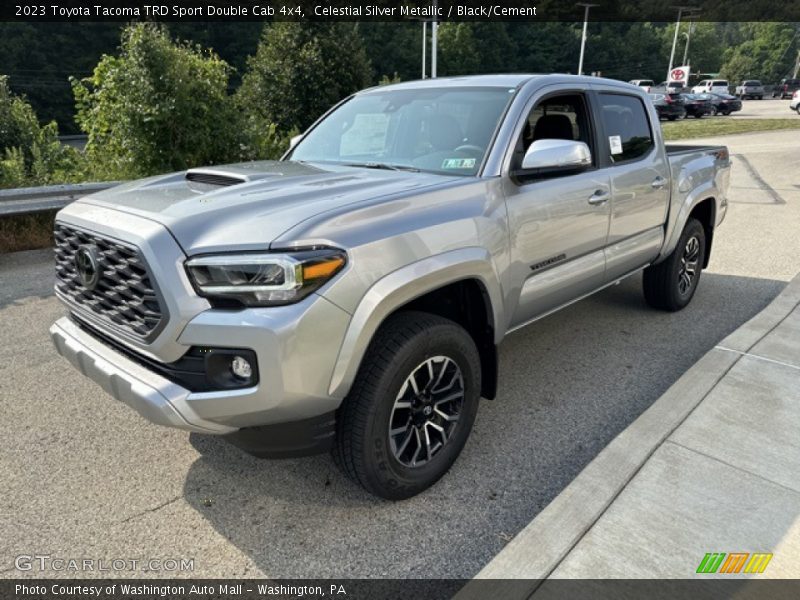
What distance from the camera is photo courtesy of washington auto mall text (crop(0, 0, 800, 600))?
220 centimetres

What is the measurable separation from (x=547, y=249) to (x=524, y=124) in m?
0.69

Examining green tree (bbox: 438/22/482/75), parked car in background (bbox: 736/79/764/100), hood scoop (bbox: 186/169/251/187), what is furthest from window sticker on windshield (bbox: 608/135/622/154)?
parked car in background (bbox: 736/79/764/100)

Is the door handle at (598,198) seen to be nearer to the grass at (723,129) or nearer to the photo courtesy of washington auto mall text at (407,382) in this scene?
the photo courtesy of washington auto mall text at (407,382)

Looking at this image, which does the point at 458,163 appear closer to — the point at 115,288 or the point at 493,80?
the point at 493,80

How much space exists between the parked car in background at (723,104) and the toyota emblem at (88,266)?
41.5 m

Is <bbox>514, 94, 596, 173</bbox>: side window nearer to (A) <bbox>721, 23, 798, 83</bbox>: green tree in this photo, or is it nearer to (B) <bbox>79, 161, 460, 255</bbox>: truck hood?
(B) <bbox>79, 161, 460, 255</bbox>: truck hood

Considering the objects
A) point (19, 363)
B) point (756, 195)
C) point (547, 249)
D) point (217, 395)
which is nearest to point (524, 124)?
point (547, 249)

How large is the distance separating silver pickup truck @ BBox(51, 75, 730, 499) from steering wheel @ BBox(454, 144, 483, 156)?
2 centimetres

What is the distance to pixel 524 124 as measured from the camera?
10.7 feet

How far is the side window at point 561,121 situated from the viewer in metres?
3.56

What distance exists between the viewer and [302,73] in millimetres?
16859

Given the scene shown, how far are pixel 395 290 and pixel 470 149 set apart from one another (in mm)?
1164

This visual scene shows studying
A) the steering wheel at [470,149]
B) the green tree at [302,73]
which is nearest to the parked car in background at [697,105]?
the green tree at [302,73]

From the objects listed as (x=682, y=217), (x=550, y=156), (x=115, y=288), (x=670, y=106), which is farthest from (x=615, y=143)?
(x=670, y=106)
